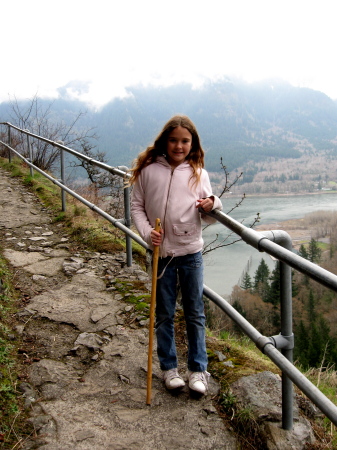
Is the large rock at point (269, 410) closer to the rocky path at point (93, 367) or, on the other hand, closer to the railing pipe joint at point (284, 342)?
the rocky path at point (93, 367)

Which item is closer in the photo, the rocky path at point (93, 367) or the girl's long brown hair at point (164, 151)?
the rocky path at point (93, 367)

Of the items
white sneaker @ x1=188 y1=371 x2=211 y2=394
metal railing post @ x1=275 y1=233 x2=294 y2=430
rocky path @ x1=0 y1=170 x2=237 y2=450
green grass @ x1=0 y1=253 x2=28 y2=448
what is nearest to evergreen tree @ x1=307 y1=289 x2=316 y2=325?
rocky path @ x1=0 y1=170 x2=237 y2=450

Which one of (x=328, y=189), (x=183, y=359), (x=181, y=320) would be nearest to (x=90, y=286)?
(x=181, y=320)

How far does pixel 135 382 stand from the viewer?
6.70 feet

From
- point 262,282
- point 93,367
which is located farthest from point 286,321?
point 262,282

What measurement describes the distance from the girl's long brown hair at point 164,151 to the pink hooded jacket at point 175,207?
43 mm

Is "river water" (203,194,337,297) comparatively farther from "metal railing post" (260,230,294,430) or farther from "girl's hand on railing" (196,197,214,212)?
"metal railing post" (260,230,294,430)

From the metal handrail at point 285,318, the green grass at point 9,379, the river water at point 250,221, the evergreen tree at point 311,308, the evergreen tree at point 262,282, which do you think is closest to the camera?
the metal handrail at point 285,318

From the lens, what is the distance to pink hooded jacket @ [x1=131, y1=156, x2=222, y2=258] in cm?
191

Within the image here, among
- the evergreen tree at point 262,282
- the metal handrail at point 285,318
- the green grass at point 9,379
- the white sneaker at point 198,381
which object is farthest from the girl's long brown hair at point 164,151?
the evergreen tree at point 262,282

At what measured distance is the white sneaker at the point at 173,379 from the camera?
75.5 inches

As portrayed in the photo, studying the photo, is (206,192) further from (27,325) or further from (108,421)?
(27,325)

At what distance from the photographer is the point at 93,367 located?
85.5 inches

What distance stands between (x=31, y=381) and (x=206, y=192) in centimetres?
134
